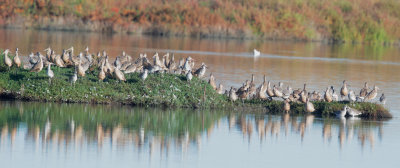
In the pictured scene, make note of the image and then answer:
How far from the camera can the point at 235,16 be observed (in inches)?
2687

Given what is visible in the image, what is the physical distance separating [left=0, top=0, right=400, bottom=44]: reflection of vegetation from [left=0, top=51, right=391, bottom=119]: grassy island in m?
40.3

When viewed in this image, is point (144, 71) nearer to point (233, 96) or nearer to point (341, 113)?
point (233, 96)

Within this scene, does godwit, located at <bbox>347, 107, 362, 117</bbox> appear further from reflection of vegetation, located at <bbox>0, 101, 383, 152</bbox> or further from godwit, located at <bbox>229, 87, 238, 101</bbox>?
godwit, located at <bbox>229, 87, 238, 101</bbox>

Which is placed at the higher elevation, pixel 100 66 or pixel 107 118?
pixel 100 66

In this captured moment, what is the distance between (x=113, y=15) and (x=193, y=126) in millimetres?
45959

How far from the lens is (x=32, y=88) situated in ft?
73.4

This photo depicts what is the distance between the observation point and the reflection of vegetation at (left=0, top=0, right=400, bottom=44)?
64.4m

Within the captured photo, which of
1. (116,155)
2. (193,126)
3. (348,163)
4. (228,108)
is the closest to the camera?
(116,155)

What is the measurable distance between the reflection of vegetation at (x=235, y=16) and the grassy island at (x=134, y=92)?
40329 mm

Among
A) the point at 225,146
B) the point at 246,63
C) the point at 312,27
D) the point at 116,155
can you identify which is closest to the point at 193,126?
the point at 225,146

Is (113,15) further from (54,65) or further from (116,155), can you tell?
(116,155)

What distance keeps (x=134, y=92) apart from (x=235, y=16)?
1810 inches

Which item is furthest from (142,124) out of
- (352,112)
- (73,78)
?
(352,112)

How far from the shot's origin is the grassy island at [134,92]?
22.4 meters
